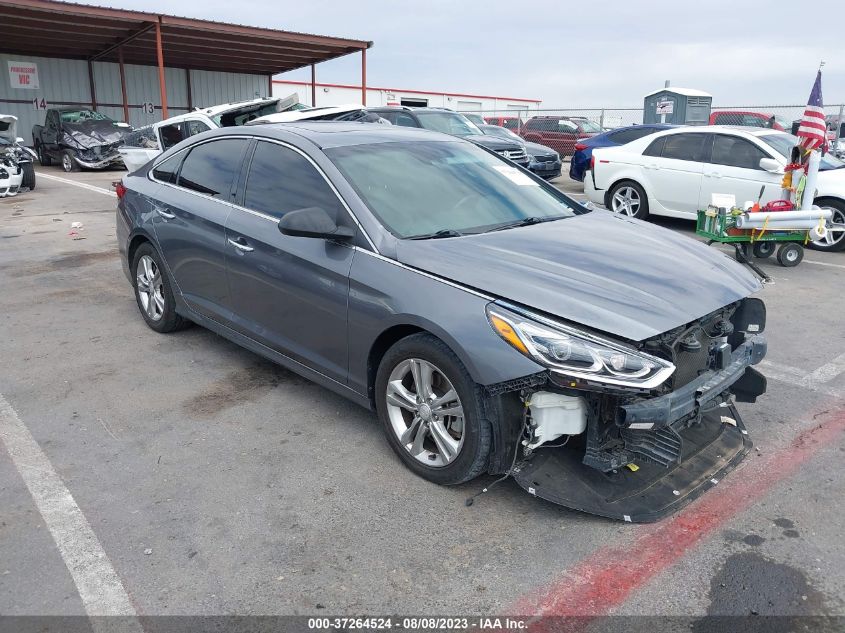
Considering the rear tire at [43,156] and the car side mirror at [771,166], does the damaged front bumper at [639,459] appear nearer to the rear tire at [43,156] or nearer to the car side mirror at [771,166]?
the car side mirror at [771,166]

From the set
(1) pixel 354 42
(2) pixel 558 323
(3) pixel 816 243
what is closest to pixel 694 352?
(2) pixel 558 323

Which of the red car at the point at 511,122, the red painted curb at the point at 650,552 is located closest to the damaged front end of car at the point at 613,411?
the red painted curb at the point at 650,552

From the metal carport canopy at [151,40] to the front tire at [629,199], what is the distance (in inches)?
588

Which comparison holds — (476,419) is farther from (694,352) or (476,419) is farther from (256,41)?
(256,41)

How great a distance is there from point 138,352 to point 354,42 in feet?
67.6

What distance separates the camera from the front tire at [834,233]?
8.78 m

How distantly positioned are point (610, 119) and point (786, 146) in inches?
593

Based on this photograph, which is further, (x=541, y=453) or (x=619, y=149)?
(x=619, y=149)

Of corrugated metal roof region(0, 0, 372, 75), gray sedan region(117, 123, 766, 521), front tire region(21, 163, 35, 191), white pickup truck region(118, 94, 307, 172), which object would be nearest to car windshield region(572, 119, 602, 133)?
corrugated metal roof region(0, 0, 372, 75)

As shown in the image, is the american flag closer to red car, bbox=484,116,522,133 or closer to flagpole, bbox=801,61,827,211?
flagpole, bbox=801,61,827,211

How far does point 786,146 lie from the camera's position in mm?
9328

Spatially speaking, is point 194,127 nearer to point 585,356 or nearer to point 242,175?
point 242,175

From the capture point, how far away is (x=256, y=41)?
23.1m

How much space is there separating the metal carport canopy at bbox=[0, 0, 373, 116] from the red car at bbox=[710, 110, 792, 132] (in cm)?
1138
